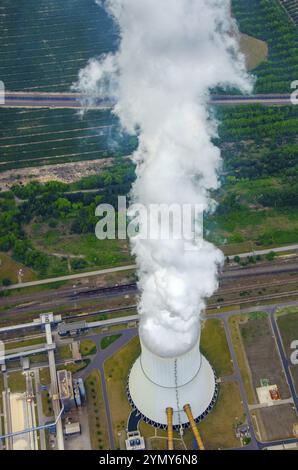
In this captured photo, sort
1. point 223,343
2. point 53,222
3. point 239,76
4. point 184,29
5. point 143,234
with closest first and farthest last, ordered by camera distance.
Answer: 1. point 143,234
2. point 223,343
3. point 184,29
4. point 53,222
5. point 239,76

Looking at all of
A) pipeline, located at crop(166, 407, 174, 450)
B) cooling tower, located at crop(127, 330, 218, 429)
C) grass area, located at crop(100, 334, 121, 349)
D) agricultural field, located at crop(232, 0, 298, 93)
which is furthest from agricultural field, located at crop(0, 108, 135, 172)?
pipeline, located at crop(166, 407, 174, 450)

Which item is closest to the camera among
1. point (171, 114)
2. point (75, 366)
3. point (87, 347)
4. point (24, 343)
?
point (171, 114)

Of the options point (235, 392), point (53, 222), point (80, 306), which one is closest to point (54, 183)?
point (53, 222)

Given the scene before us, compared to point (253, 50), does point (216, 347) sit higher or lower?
lower

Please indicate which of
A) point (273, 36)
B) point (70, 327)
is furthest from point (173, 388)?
point (273, 36)

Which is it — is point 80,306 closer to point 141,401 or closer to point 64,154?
point 141,401

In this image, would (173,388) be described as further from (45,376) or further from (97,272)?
(97,272)
